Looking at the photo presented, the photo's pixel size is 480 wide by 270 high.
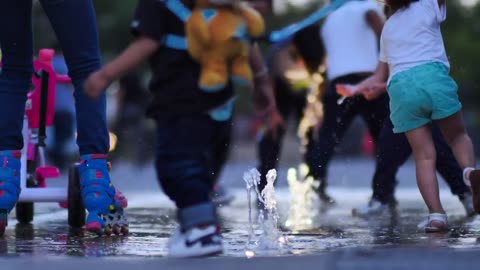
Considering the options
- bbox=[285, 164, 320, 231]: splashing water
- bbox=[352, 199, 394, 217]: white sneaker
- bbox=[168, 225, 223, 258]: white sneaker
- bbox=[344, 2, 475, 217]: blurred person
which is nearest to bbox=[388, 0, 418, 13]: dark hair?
bbox=[285, 164, 320, 231]: splashing water

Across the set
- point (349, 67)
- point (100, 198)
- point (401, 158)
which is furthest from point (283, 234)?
point (349, 67)

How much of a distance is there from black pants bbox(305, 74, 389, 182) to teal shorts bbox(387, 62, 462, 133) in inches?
85.3

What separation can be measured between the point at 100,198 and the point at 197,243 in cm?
133

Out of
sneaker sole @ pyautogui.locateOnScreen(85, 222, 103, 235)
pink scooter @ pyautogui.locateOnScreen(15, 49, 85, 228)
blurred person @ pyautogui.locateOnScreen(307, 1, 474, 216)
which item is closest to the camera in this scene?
sneaker sole @ pyautogui.locateOnScreen(85, 222, 103, 235)

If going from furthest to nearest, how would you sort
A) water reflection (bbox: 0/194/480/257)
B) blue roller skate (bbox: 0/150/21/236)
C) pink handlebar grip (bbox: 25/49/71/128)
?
pink handlebar grip (bbox: 25/49/71/128)
blue roller skate (bbox: 0/150/21/236)
water reflection (bbox: 0/194/480/257)

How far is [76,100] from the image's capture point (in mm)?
6152

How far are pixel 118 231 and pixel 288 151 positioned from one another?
22.7 metres

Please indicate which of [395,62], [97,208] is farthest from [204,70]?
[395,62]

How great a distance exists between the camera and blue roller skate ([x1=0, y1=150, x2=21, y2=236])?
237 inches

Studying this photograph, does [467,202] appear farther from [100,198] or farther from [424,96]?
[100,198]

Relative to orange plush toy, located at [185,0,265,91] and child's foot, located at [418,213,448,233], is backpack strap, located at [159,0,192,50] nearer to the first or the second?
orange plush toy, located at [185,0,265,91]

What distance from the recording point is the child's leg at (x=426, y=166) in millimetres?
6430

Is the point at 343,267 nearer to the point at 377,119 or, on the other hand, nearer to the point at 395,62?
the point at 395,62

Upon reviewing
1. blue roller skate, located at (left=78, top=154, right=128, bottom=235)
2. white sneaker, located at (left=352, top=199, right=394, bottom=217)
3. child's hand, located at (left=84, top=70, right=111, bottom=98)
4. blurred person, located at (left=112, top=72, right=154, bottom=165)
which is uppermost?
blurred person, located at (left=112, top=72, right=154, bottom=165)
